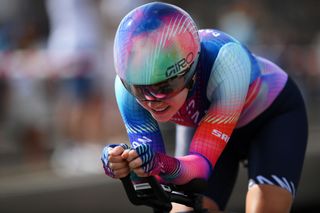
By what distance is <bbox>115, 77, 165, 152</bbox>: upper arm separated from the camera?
445 centimetres

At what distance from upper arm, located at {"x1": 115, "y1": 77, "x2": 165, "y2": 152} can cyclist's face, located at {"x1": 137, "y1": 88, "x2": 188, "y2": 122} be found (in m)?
0.21

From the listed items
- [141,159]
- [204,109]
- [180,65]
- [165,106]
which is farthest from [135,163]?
[204,109]

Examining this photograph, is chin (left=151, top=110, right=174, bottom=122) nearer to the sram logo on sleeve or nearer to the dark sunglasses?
the dark sunglasses

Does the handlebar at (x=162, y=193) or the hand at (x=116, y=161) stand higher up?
the hand at (x=116, y=161)

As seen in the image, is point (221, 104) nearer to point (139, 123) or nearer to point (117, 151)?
point (139, 123)

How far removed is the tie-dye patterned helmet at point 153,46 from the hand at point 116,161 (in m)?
0.38

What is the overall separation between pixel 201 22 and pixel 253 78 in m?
7.56

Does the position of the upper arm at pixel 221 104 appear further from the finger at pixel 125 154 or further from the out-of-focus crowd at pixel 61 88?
the out-of-focus crowd at pixel 61 88

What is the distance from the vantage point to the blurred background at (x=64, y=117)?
8.88m

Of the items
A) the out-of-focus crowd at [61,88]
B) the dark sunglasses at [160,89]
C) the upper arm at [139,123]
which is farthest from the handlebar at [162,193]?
the out-of-focus crowd at [61,88]

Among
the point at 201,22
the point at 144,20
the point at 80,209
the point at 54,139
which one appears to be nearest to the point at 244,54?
the point at 144,20

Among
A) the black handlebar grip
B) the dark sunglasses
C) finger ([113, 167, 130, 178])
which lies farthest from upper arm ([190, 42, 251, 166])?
finger ([113, 167, 130, 178])

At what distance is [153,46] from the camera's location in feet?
12.8

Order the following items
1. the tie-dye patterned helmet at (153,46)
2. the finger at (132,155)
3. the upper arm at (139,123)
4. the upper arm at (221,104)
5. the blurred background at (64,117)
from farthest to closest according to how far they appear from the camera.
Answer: the blurred background at (64,117) < the upper arm at (139,123) < the upper arm at (221,104) < the tie-dye patterned helmet at (153,46) < the finger at (132,155)
